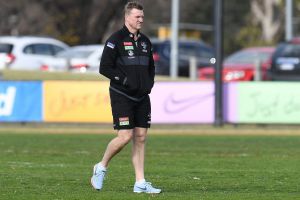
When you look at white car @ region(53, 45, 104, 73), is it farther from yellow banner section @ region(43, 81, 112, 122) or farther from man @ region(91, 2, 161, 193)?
man @ region(91, 2, 161, 193)

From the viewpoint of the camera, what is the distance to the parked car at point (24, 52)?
35.9m

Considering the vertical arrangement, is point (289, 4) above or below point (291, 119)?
above

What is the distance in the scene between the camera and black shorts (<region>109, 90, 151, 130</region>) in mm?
12164

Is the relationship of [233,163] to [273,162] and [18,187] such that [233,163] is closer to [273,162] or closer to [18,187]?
[273,162]

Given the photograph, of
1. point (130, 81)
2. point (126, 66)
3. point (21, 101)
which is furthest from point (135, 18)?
point (21, 101)

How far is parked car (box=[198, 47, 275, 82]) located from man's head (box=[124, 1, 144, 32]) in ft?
66.3

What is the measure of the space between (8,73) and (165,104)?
521cm

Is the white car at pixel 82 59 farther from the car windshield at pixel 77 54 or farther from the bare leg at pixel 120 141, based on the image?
the bare leg at pixel 120 141

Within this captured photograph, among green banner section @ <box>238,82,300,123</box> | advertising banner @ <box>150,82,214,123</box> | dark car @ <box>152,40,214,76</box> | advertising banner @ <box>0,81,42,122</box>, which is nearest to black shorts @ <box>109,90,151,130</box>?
green banner section @ <box>238,82,300,123</box>

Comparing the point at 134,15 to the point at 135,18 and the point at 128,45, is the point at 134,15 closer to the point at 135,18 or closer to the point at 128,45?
the point at 135,18

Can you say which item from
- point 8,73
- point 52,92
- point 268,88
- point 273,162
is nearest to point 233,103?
point 268,88

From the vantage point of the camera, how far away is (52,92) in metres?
27.5

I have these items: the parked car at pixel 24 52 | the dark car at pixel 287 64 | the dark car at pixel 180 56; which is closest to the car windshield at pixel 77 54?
the parked car at pixel 24 52

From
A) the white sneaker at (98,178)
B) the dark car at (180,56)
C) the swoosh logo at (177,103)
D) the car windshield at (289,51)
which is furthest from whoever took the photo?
the dark car at (180,56)
